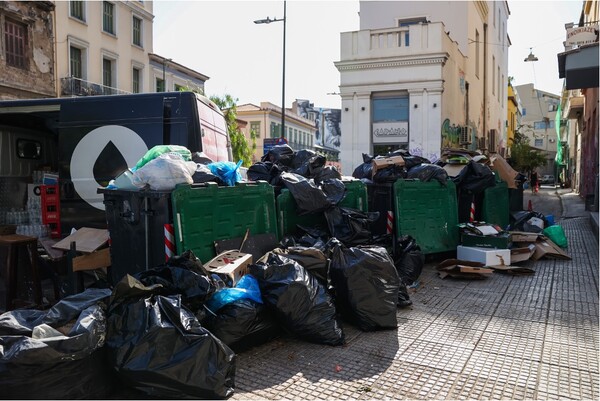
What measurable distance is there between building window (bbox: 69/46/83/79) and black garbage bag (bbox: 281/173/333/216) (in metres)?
21.1

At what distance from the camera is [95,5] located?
24.8 metres

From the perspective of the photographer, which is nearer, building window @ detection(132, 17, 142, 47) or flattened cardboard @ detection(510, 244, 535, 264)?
flattened cardboard @ detection(510, 244, 535, 264)

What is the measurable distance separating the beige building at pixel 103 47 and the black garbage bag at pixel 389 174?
1943 centimetres

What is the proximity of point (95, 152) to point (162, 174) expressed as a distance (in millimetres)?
2179

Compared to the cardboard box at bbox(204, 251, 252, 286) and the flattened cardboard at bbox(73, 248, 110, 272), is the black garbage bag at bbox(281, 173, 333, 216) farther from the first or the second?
the flattened cardboard at bbox(73, 248, 110, 272)

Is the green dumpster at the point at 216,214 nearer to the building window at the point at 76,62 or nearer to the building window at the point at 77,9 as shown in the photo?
the building window at the point at 76,62

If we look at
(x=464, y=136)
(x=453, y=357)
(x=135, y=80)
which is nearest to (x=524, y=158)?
(x=464, y=136)

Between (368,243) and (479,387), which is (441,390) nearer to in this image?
(479,387)

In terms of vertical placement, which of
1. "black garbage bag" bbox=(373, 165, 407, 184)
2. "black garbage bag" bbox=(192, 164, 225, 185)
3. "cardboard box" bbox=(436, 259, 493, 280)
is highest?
"black garbage bag" bbox=(373, 165, 407, 184)

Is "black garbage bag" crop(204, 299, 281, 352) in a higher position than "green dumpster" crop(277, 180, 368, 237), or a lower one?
lower

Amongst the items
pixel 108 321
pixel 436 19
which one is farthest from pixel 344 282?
pixel 436 19

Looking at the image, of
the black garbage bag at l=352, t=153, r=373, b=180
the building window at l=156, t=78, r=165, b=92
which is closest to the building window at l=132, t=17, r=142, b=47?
the building window at l=156, t=78, r=165, b=92

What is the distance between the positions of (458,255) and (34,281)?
576 cm

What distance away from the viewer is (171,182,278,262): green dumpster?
4.29 meters
